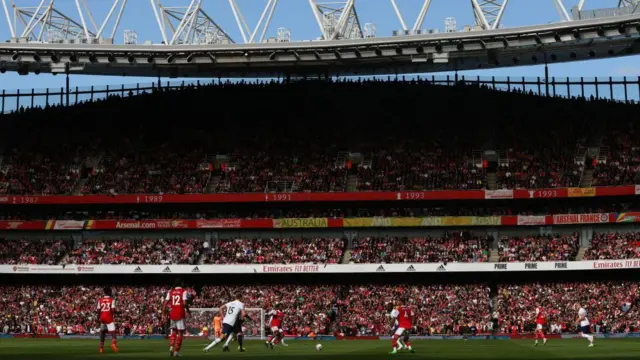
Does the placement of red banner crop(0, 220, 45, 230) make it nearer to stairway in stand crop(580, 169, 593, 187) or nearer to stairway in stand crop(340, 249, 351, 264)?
stairway in stand crop(340, 249, 351, 264)

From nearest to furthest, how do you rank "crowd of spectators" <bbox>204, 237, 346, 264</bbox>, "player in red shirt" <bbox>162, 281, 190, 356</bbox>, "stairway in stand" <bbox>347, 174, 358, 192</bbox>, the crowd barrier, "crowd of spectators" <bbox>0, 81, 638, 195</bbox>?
"player in red shirt" <bbox>162, 281, 190, 356</bbox>, the crowd barrier, "crowd of spectators" <bbox>204, 237, 346, 264</bbox>, "crowd of spectators" <bbox>0, 81, 638, 195</bbox>, "stairway in stand" <bbox>347, 174, 358, 192</bbox>

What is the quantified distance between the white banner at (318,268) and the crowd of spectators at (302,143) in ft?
22.4

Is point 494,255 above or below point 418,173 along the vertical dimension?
below

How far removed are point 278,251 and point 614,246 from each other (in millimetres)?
21861

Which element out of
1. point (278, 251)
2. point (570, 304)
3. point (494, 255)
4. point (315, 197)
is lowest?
point (570, 304)

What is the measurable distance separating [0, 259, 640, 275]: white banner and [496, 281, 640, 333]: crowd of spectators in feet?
4.23

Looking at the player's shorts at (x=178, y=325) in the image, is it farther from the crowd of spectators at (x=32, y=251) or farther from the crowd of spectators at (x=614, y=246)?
the crowd of spectators at (x=32, y=251)

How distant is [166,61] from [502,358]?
4163 cm

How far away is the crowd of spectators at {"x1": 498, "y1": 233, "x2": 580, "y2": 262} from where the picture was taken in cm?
5916

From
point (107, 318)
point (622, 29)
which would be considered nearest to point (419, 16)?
point (622, 29)

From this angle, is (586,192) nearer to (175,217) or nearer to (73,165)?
(175,217)

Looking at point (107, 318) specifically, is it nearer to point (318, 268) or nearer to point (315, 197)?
point (318, 268)

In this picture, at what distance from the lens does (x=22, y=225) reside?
6719cm

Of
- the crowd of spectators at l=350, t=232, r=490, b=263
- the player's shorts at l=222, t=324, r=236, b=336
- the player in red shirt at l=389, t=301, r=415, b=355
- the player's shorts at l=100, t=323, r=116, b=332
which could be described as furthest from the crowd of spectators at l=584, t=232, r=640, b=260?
the player's shorts at l=100, t=323, r=116, b=332
